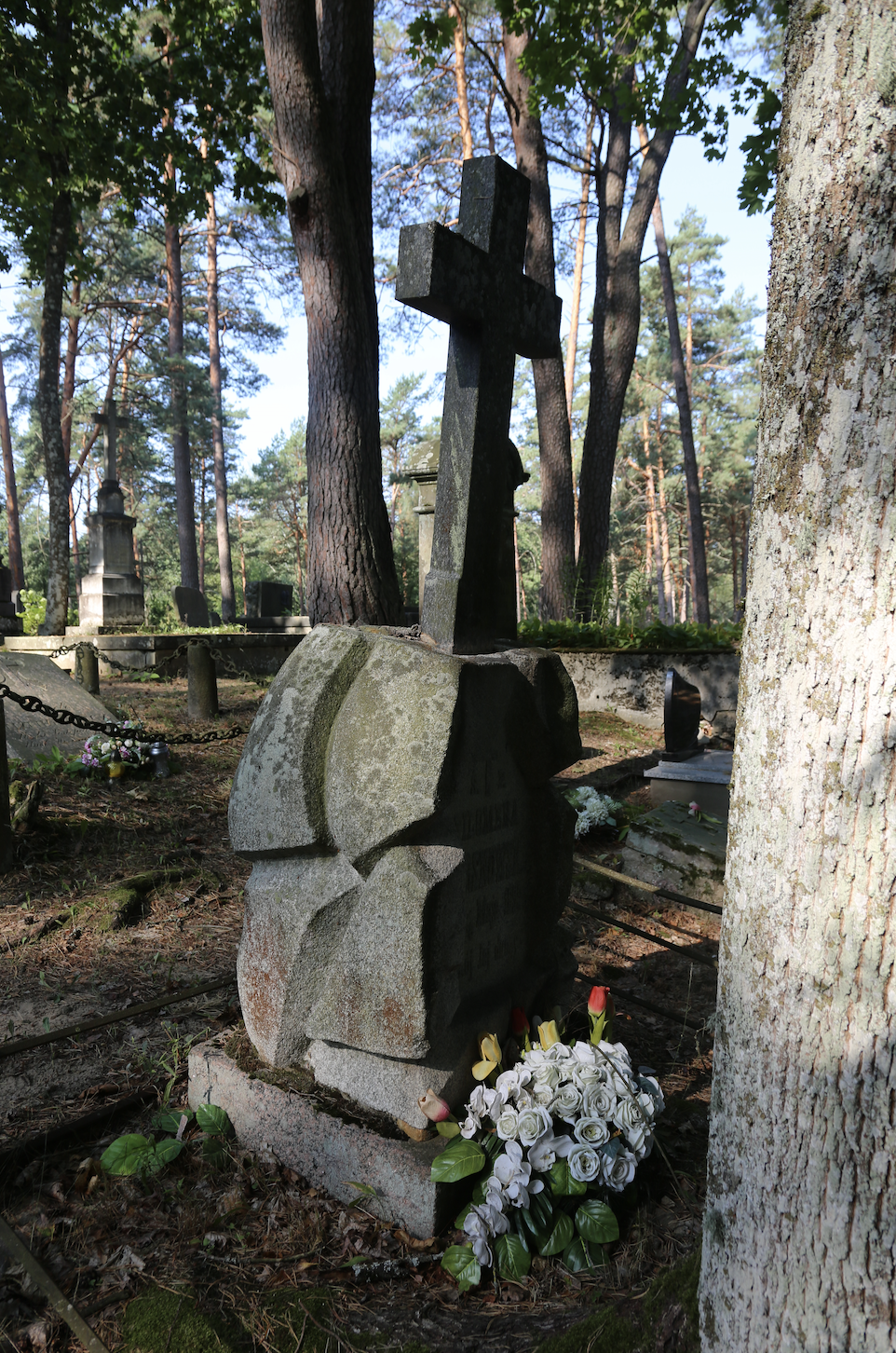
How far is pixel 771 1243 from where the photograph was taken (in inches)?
53.6

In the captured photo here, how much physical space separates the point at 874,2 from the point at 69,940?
410 cm

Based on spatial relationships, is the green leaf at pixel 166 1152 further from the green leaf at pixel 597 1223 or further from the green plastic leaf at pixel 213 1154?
the green leaf at pixel 597 1223

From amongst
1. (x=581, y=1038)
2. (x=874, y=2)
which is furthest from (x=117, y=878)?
(x=874, y=2)

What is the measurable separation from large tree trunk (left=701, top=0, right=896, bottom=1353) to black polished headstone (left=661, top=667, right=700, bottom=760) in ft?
18.3

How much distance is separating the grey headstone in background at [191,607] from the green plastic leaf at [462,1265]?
15.3 metres

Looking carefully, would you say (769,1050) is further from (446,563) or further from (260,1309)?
(446,563)

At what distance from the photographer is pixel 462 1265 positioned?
1999mm

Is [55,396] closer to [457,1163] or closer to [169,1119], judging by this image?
[169,1119]

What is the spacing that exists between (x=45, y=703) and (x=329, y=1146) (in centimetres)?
487

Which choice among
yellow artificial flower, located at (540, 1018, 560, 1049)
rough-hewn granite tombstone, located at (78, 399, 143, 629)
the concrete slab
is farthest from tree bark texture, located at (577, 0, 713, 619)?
yellow artificial flower, located at (540, 1018, 560, 1049)

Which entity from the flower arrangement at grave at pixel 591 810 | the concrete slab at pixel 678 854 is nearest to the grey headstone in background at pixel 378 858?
the concrete slab at pixel 678 854

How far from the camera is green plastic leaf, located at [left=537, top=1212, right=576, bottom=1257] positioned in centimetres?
204

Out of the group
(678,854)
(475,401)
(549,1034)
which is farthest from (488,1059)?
(678,854)

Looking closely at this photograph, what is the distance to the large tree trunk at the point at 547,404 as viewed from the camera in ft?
34.9
